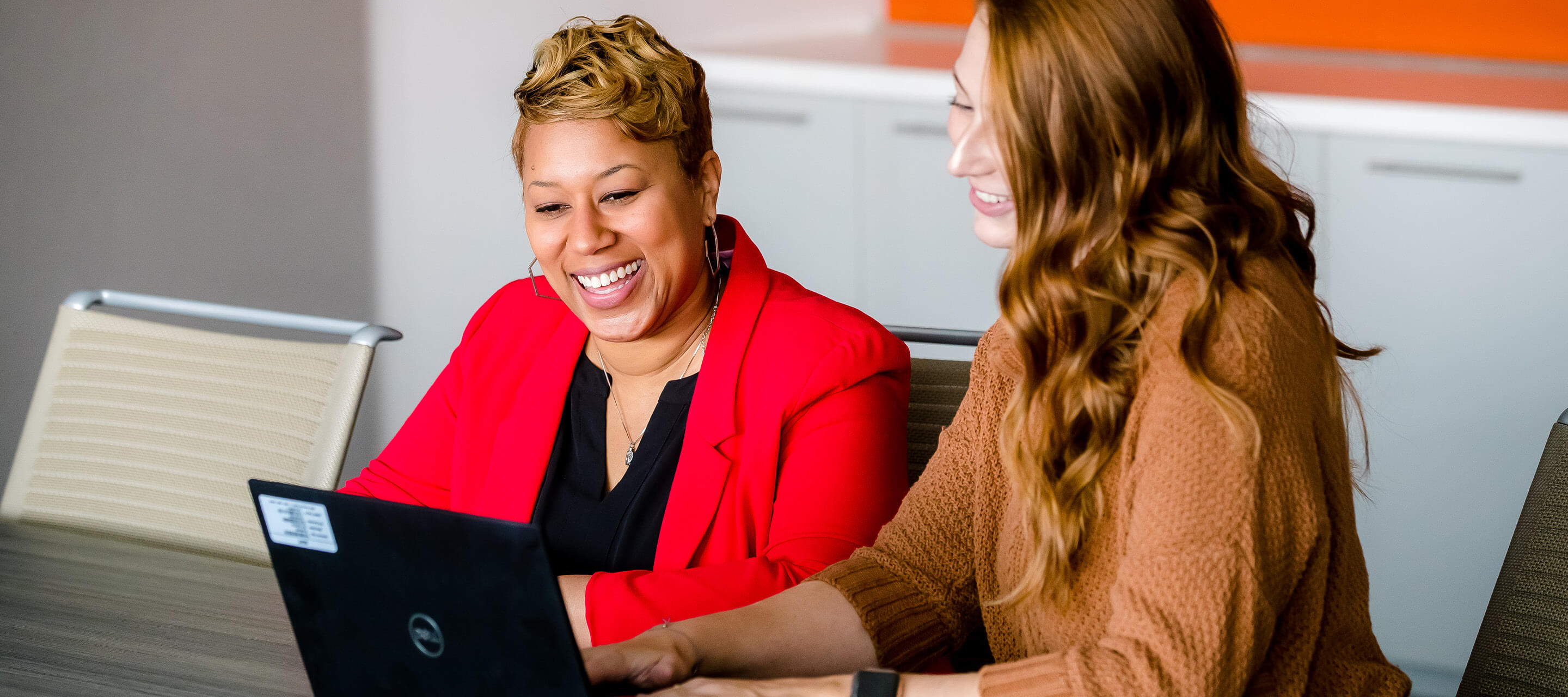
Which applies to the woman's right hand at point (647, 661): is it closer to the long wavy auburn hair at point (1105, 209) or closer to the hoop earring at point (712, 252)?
the long wavy auburn hair at point (1105, 209)

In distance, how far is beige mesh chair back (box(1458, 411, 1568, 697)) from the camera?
4.00ft

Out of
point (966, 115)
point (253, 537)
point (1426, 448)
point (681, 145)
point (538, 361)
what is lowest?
point (1426, 448)

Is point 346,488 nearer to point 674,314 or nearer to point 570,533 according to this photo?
point 570,533

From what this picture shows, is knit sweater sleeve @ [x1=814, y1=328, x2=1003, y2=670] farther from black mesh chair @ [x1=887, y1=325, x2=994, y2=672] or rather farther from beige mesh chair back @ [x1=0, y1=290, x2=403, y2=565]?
beige mesh chair back @ [x1=0, y1=290, x2=403, y2=565]

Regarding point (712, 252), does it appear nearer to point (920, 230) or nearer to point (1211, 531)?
point (1211, 531)

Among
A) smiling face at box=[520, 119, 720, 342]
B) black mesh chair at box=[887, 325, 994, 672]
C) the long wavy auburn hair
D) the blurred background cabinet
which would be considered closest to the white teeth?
smiling face at box=[520, 119, 720, 342]

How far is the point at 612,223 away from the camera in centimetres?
154

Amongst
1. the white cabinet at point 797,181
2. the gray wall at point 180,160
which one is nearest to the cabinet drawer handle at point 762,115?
the white cabinet at point 797,181

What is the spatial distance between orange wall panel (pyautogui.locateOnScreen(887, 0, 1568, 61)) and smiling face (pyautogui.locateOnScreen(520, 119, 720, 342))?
174 centimetres

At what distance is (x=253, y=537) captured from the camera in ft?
5.86

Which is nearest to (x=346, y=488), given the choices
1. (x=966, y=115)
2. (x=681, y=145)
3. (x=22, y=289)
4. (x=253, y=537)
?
(x=253, y=537)

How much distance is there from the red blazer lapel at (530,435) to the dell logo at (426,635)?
0.61 meters

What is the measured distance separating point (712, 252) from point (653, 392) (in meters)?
0.19

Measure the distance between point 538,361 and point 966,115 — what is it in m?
0.81
